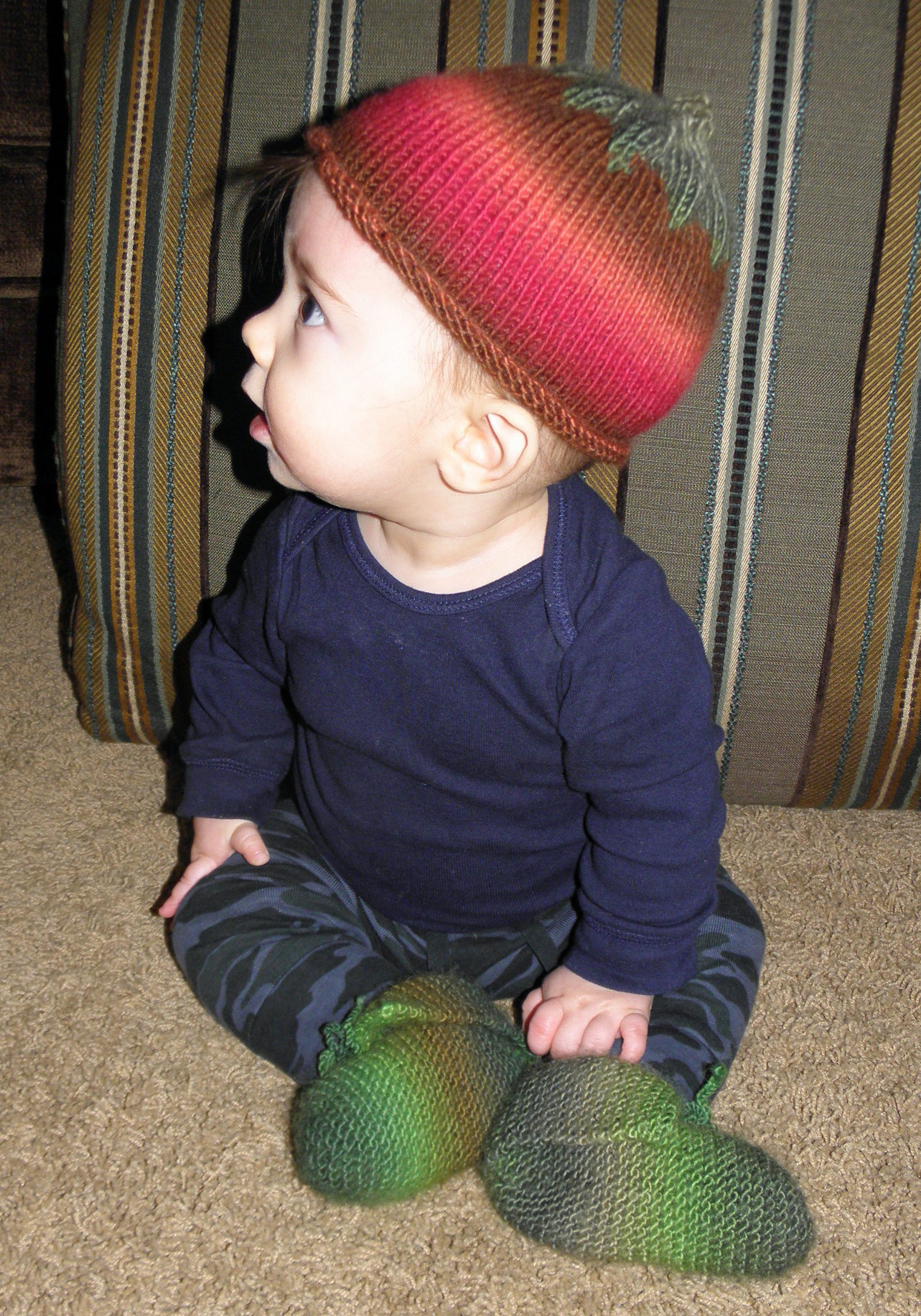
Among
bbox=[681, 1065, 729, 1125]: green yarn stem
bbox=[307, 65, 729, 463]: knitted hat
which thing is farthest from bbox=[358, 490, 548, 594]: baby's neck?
bbox=[681, 1065, 729, 1125]: green yarn stem

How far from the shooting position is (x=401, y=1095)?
0.71 metres

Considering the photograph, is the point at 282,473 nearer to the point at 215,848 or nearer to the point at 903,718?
the point at 215,848

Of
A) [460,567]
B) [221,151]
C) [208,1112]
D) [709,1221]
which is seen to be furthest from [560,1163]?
[221,151]

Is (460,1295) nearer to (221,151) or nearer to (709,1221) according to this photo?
(709,1221)

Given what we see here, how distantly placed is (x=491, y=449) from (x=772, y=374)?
30 centimetres

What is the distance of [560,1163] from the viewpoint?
2.28 ft

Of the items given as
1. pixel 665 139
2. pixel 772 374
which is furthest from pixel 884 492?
pixel 665 139

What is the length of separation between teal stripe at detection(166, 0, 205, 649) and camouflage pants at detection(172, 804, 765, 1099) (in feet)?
0.74

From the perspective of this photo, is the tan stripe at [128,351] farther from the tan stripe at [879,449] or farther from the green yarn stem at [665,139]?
the tan stripe at [879,449]

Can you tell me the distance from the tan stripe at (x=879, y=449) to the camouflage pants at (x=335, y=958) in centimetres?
18

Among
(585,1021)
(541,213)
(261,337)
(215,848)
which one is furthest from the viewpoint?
(215,848)

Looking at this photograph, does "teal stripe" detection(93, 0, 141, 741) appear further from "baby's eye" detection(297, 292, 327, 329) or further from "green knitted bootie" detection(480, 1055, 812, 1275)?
"green knitted bootie" detection(480, 1055, 812, 1275)

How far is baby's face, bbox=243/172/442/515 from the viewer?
0.63 meters

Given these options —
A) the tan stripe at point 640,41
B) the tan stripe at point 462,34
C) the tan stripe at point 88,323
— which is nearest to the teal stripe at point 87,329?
the tan stripe at point 88,323
